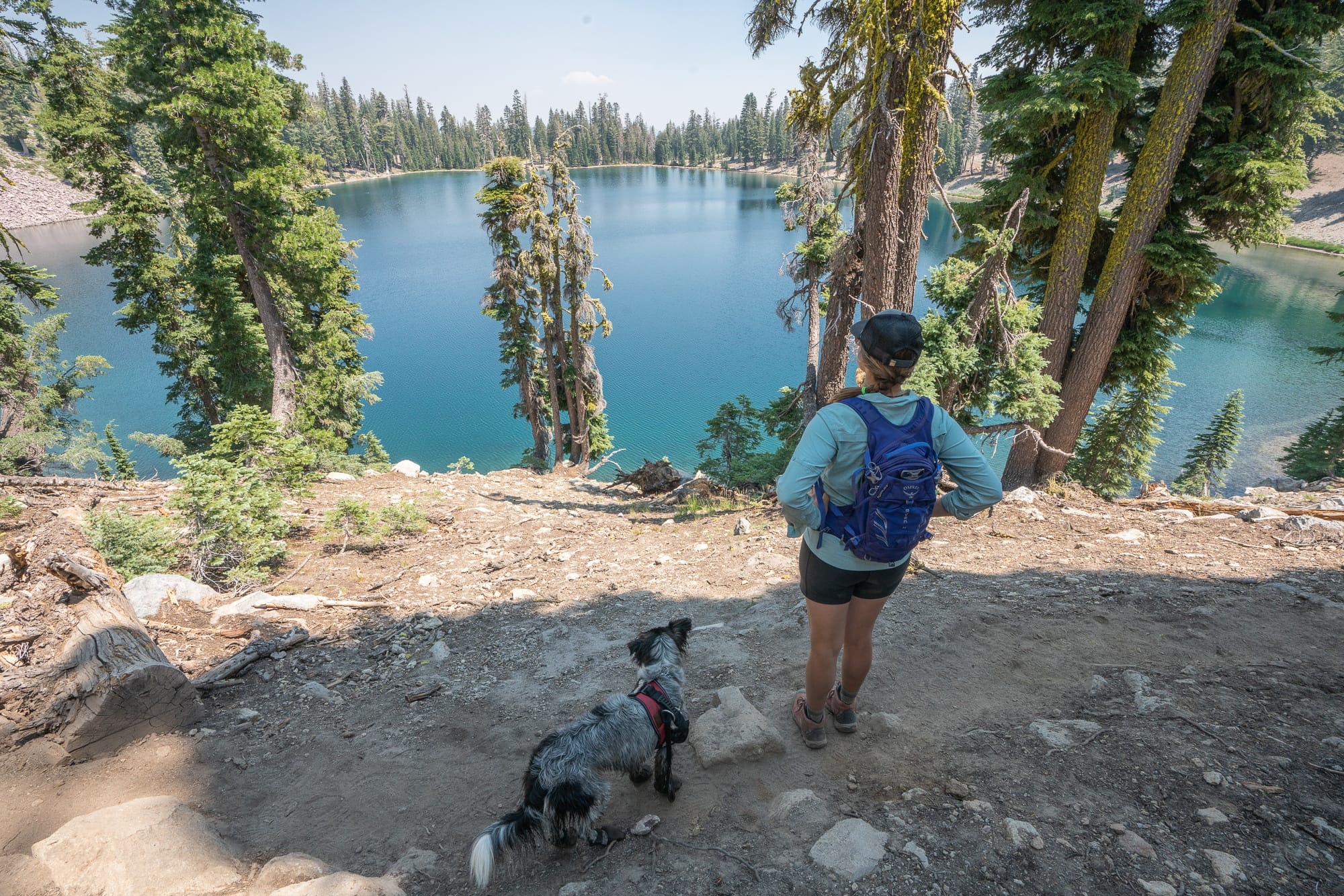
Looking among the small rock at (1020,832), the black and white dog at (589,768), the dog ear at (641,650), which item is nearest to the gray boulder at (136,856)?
the black and white dog at (589,768)

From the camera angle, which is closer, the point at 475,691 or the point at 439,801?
the point at 439,801

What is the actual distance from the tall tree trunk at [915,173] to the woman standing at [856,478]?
17.5 feet

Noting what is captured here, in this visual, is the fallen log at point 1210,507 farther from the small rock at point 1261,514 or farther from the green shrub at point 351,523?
the green shrub at point 351,523

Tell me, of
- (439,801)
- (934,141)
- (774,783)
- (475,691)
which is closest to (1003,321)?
(934,141)

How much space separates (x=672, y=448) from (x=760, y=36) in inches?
792

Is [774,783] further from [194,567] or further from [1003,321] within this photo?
[1003,321]

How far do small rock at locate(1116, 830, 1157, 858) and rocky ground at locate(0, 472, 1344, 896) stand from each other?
11 mm

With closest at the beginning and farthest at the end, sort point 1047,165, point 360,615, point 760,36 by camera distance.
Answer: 1. point 360,615
2. point 760,36
3. point 1047,165

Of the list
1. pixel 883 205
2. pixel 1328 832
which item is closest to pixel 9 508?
pixel 1328 832

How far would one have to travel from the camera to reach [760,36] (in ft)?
24.3

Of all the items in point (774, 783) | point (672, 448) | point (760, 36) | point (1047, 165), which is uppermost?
point (760, 36)

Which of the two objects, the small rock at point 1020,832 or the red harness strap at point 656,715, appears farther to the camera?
the red harness strap at point 656,715

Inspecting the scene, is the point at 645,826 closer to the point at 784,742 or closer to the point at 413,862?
the point at 784,742

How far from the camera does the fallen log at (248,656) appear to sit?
391 centimetres
